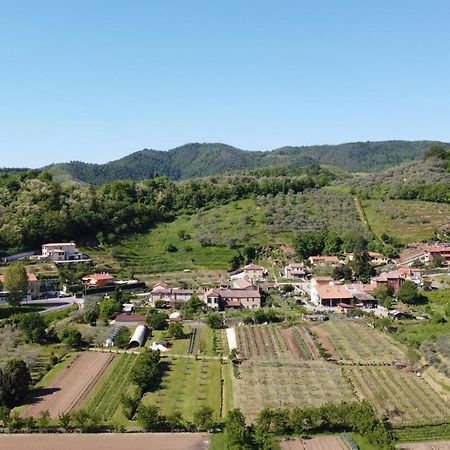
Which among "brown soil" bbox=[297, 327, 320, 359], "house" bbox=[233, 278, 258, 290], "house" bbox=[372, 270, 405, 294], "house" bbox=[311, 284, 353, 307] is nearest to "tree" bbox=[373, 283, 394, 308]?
"house" bbox=[372, 270, 405, 294]

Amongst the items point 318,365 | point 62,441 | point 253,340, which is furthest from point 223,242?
point 62,441

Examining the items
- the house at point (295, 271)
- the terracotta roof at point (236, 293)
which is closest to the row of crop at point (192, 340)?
the terracotta roof at point (236, 293)

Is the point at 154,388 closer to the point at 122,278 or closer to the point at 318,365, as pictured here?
the point at 318,365

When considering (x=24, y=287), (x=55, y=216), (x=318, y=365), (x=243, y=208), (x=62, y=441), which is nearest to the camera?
(x=62, y=441)

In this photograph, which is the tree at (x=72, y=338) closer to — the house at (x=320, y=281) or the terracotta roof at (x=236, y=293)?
the terracotta roof at (x=236, y=293)

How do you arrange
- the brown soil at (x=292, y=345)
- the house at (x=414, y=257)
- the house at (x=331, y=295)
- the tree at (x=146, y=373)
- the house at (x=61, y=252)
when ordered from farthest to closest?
the house at (x=414, y=257)
the house at (x=61, y=252)
the house at (x=331, y=295)
the brown soil at (x=292, y=345)
the tree at (x=146, y=373)

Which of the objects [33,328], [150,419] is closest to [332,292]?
[33,328]

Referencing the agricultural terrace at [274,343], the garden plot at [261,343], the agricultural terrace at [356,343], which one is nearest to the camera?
the agricultural terrace at [356,343]
